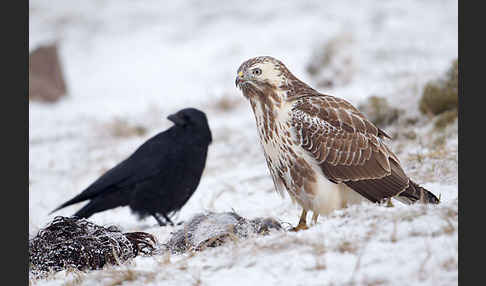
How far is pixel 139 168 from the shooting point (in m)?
5.33

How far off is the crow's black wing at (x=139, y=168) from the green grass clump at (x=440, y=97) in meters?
3.29

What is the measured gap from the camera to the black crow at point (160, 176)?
5.26 m

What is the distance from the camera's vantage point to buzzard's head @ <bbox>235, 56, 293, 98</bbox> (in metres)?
3.87

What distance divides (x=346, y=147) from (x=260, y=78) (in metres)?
0.71

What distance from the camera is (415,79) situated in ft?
27.9

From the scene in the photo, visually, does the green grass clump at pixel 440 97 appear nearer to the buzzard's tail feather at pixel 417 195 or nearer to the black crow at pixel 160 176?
the black crow at pixel 160 176

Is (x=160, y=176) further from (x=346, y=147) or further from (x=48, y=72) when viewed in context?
(x=48, y=72)

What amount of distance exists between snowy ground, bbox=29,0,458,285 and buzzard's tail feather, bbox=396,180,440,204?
135 mm

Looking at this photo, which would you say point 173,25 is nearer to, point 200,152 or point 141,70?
point 141,70

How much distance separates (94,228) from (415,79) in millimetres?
5909

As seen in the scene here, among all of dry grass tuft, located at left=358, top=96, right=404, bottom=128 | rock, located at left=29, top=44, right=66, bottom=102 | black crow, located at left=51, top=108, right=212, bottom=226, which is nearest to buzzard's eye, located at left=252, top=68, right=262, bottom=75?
black crow, located at left=51, top=108, right=212, bottom=226

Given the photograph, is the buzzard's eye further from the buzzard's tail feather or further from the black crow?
the black crow

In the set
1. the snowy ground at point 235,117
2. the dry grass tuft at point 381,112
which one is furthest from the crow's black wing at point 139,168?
the dry grass tuft at point 381,112

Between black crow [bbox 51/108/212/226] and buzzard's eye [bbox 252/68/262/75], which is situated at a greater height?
buzzard's eye [bbox 252/68/262/75]
